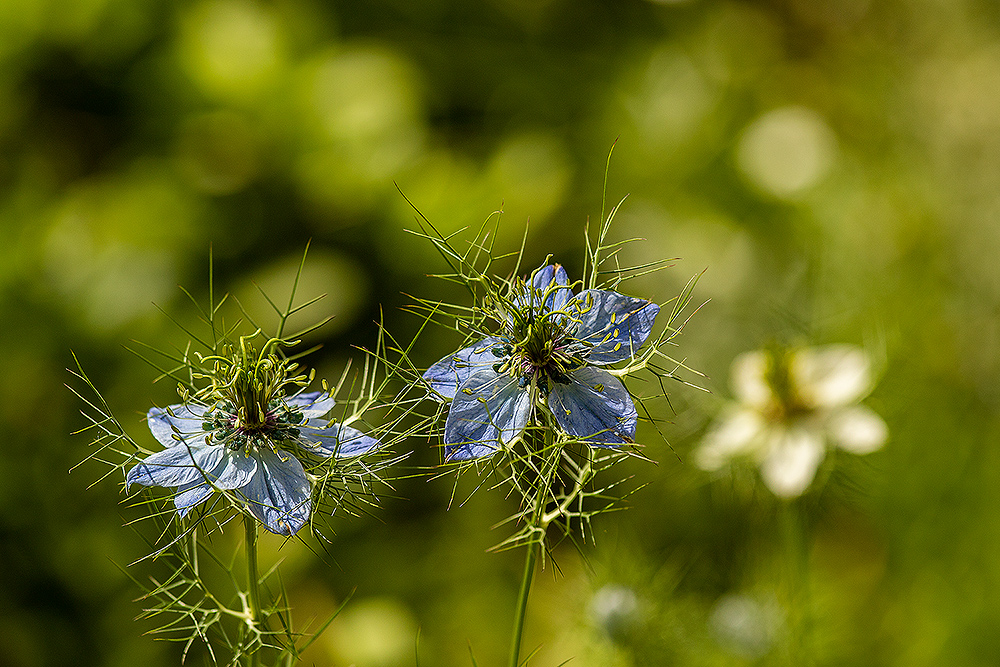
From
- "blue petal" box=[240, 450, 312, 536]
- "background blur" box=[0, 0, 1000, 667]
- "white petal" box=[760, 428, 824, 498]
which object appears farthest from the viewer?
"background blur" box=[0, 0, 1000, 667]

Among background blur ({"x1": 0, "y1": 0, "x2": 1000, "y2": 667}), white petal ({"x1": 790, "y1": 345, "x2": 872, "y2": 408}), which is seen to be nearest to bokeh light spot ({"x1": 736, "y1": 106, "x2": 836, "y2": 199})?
background blur ({"x1": 0, "y1": 0, "x2": 1000, "y2": 667})

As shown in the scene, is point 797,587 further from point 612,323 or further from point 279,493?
point 279,493

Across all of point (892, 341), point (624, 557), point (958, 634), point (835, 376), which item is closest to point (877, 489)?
point (958, 634)

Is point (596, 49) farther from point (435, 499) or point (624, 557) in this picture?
point (624, 557)

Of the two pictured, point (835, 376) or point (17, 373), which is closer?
point (835, 376)

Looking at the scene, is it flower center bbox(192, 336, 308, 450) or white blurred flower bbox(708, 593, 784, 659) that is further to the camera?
white blurred flower bbox(708, 593, 784, 659)

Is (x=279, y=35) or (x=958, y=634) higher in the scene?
(x=279, y=35)

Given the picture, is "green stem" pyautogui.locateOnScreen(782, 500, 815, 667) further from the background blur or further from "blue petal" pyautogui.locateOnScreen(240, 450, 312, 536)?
"blue petal" pyautogui.locateOnScreen(240, 450, 312, 536)

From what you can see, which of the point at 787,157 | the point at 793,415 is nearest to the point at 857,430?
the point at 793,415
